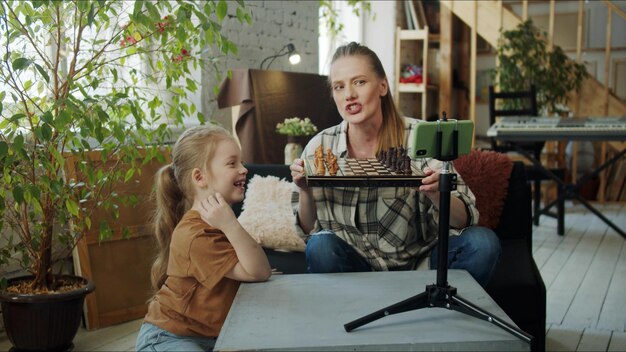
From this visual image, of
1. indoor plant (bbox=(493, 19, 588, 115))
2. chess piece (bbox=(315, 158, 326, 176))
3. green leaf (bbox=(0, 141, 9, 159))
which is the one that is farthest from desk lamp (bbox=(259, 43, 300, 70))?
chess piece (bbox=(315, 158, 326, 176))

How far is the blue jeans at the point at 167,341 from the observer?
1666 mm

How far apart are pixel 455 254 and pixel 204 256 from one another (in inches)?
28.4

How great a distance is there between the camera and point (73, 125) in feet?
8.09

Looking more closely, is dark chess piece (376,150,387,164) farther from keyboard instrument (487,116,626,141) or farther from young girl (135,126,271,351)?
keyboard instrument (487,116,626,141)

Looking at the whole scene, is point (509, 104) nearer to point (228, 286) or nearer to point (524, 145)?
point (524, 145)

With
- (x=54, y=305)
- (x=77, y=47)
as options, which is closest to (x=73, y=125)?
(x=77, y=47)

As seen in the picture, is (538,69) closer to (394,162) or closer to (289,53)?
(289,53)

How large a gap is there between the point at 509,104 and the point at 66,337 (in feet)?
14.6

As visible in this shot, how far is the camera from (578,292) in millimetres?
3531

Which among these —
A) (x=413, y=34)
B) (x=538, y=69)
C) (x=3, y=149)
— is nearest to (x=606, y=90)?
(x=538, y=69)

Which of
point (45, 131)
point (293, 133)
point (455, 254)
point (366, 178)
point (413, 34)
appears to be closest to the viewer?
point (366, 178)

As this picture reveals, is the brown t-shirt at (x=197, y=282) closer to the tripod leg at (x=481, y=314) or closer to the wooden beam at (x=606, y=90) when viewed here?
the tripod leg at (x=481, y=314)

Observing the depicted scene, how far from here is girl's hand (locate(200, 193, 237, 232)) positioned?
1684 millimetres

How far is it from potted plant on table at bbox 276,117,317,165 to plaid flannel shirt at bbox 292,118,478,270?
158 centimetres
